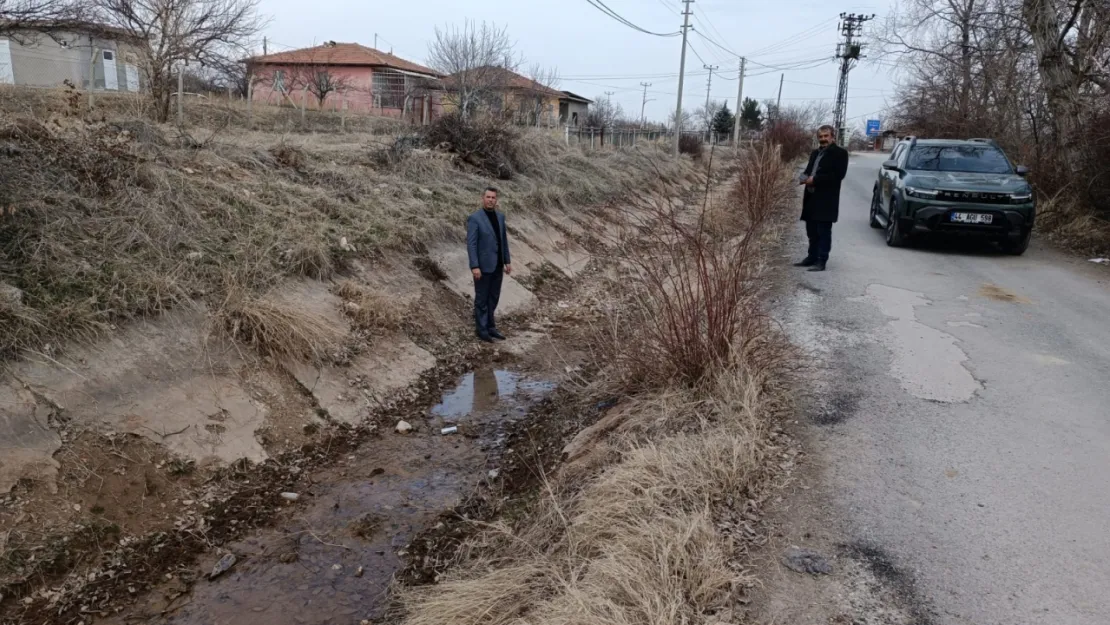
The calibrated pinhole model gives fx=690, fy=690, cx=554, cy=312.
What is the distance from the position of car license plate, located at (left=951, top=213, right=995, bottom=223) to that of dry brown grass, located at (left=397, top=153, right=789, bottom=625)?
597 centimetres

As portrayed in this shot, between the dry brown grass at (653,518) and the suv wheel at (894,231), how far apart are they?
6.26 meters

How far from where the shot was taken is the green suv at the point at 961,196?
30.8 ft

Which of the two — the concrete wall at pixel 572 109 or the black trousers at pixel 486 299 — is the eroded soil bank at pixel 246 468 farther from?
the concrete wall at pixel 572 109

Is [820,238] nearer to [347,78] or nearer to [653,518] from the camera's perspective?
[653,518]

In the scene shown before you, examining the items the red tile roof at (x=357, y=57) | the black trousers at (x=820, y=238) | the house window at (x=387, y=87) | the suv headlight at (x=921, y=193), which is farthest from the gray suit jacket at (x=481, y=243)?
the red tile roof at (x=357, y=57)

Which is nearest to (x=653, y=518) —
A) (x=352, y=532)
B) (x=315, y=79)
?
(x=352, y=532)

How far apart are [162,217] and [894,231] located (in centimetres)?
961

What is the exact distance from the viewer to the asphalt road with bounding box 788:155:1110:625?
2908 mm

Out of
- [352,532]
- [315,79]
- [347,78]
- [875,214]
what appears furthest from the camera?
[347,78]

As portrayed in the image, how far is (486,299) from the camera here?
7902 mm

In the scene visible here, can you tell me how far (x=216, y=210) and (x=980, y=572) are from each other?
714cm

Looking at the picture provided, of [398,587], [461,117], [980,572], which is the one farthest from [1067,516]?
[461,117]

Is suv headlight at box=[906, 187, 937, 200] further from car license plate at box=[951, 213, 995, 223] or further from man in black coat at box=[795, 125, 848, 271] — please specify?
man in black coat at box=[795, 125, 848, 271]

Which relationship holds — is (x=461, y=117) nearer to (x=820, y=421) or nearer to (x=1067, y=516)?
(x=820, y=421)
